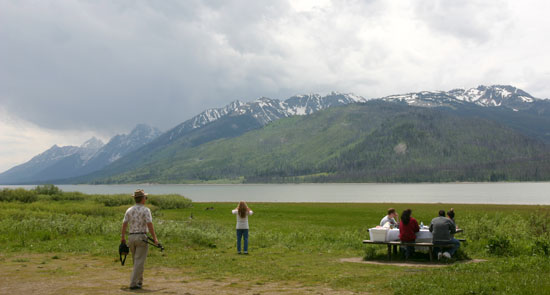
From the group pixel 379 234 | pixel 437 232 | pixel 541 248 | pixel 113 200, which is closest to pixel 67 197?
pixel 113 200

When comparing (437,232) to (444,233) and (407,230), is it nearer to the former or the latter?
(444,233)

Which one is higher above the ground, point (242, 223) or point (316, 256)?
point (242, 223)

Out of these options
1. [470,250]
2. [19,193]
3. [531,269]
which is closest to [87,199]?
[19,193]

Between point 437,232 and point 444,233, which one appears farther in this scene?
point 437,232

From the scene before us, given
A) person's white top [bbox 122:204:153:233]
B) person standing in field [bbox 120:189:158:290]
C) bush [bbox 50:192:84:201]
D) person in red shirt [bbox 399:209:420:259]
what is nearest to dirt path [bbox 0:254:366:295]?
person standing in field [bbox 120:189:158:290]

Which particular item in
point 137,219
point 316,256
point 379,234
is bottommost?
point 316,256

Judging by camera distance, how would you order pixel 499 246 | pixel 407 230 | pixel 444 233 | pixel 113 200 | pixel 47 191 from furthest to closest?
pixel 47 191, pixel 113 200, pixel 499 246, pixel 407 230, pixel 444 233

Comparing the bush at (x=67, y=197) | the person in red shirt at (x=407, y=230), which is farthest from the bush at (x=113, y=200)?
the person in red shirt at (x=407, y=230)

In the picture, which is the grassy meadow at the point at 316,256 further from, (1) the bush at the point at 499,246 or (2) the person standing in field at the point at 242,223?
(2) the person standing in field at the point at 242,223

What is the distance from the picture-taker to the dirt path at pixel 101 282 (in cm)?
1247

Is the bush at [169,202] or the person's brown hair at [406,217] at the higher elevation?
the person's brown hair at [406,217]

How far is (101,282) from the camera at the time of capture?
1400 centimetres

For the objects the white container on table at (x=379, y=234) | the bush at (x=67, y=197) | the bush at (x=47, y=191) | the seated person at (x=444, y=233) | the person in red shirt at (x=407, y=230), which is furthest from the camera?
the bush at (x=47, y=191)

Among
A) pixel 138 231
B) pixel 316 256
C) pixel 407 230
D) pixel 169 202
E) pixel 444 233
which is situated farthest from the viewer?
pixel 169 202
